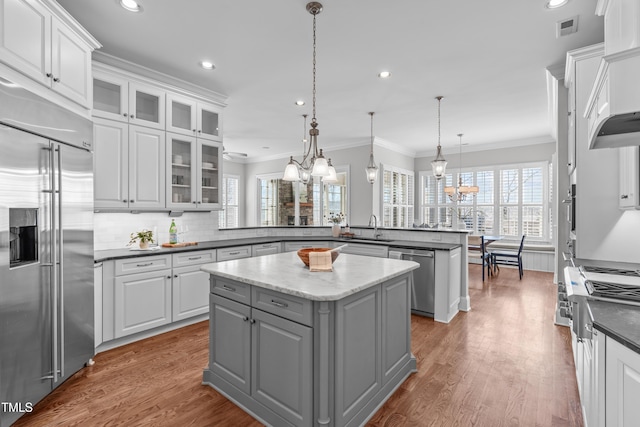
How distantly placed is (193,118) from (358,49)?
7.32 feet

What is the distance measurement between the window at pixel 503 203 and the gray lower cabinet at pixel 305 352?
5487 mm

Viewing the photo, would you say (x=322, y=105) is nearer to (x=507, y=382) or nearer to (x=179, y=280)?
(x=179, y=280)

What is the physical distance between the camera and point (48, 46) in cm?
215

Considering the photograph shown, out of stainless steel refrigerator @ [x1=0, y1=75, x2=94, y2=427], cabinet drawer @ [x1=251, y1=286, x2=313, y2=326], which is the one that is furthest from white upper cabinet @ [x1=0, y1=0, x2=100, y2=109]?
cabinet drawer @ [x1=251, y1=286, x2=313, y2=326]

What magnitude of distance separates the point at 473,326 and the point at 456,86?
2946 millimetres

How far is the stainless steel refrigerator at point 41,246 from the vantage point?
1790mm

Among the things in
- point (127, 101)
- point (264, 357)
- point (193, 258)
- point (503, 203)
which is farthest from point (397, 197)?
point (264, 357)

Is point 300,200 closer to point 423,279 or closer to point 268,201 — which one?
point 268,201

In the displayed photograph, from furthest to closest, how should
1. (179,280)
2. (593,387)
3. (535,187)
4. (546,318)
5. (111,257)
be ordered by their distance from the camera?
(535,187) < (546,318) < (179,280) < (111,257) < (593,387)

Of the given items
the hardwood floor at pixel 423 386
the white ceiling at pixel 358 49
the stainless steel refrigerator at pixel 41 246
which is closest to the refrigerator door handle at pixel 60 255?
the stainless steel refrigerator at pixel 41 246

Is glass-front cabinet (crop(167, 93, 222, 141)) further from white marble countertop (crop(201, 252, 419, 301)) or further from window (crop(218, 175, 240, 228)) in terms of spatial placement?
window (crop(218, 175, 240, 228))

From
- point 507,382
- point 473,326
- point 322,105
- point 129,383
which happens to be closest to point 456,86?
point 322,105

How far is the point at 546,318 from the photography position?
12.3ft

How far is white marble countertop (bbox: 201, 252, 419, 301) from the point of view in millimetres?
1714
